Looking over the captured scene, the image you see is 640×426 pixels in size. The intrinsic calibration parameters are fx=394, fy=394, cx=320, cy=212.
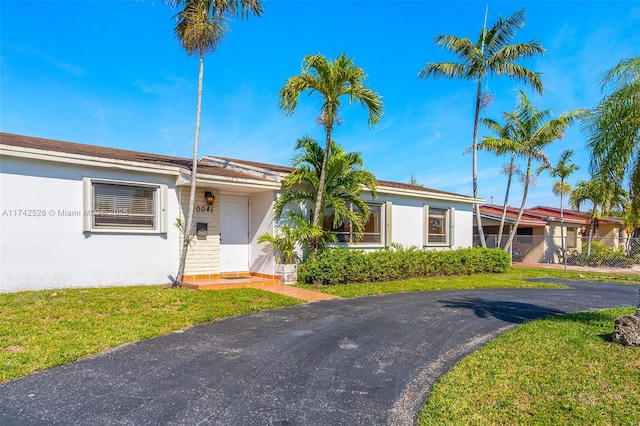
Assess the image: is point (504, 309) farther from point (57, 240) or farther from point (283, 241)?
point (57, 240)

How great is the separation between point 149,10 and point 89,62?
4.83 metres

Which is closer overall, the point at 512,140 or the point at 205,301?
the point at 205,301

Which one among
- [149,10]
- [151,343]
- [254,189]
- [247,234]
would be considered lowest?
[151,343]

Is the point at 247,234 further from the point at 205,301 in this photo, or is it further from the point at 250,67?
the point at 250,67

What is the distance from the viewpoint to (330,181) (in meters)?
11.3

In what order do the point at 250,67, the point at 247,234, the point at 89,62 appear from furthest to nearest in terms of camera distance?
the point at 250,67
the point at 89,62
the point at 247,234

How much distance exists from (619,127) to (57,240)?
1045 cm

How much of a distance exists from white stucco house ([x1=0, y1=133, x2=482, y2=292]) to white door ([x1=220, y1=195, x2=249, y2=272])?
0.03 meters

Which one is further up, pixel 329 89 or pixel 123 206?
pixel 329 89

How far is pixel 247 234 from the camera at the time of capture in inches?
449

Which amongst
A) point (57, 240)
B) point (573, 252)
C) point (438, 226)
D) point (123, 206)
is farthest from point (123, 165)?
point (573, 252)

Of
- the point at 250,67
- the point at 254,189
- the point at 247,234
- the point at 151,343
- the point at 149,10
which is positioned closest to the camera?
the point at 151,343

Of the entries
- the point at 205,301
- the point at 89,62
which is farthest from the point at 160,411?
the point at 89,62

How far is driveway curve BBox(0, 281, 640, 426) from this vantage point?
3375mm
